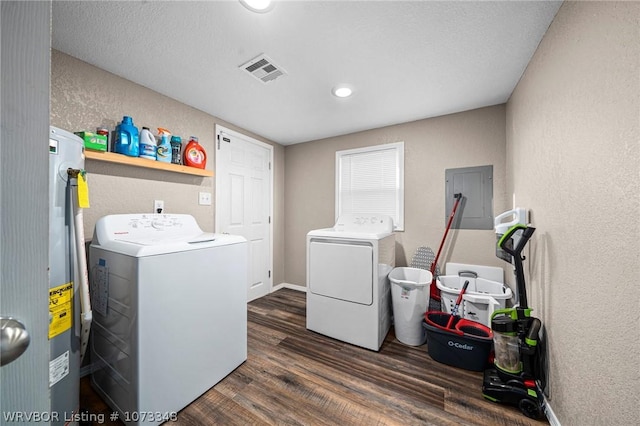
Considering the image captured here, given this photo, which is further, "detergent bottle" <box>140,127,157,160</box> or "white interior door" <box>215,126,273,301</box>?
"white interior door" <box>215,126,273,301</box>

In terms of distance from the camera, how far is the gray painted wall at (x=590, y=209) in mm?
854

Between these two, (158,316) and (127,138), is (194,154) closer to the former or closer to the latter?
(127,138)

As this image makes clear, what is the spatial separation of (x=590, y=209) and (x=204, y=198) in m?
2.82

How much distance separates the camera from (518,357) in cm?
152

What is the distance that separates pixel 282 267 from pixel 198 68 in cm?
276

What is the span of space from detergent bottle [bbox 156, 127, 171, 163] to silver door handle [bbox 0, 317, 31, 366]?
207cm

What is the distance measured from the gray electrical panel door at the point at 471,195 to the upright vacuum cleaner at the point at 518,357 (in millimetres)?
980

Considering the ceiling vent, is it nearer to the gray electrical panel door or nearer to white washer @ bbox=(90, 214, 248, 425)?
white washer @ bbox=(90, 214, 248, 425)

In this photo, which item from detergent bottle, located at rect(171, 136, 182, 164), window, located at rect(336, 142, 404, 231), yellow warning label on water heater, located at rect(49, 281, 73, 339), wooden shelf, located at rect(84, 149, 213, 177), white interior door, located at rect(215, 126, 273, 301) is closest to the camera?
yellow warning label on water heater, located at rect(49, 281, 73, 339)

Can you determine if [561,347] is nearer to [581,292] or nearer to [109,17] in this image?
[581,292]

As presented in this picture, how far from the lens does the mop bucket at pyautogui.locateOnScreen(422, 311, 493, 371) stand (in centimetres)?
176

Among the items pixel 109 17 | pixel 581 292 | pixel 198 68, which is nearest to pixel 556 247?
pixel 581 292

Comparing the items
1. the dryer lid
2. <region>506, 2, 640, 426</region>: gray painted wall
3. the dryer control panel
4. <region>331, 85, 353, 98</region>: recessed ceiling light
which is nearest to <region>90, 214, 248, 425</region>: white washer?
the dryer lid

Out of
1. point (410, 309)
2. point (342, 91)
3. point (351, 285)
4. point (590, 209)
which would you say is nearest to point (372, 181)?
point (342, 91)
